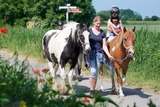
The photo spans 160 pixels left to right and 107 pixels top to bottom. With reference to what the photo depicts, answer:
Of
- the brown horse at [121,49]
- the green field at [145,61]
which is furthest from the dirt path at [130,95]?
the green field at [145,61]

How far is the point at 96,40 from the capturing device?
10.9m

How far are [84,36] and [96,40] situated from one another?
62 centimetres

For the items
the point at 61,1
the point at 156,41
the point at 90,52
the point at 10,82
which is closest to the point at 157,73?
the point at 156,41

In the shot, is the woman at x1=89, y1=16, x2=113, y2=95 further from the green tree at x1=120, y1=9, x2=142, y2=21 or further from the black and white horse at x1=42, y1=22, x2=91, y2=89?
the green tree at x1=120, y1=9, x2=142, y2=21

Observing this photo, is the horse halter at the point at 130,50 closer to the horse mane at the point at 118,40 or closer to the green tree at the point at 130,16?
the horse mane at the point at 118,40

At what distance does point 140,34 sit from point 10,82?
47.0 ft

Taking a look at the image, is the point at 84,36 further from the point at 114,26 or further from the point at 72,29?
the point at 114,26

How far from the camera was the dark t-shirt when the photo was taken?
10.9 metres

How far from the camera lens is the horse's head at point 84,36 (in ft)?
33.6

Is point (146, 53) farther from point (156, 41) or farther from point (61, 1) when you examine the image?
point (61, 1)

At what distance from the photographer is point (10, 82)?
4.22m

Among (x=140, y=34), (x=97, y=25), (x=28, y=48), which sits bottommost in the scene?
(x=28, y=48)

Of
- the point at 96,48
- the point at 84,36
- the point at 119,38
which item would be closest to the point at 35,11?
the point at 96,48

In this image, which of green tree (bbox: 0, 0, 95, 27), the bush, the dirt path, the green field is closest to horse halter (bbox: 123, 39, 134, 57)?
the dirt path
